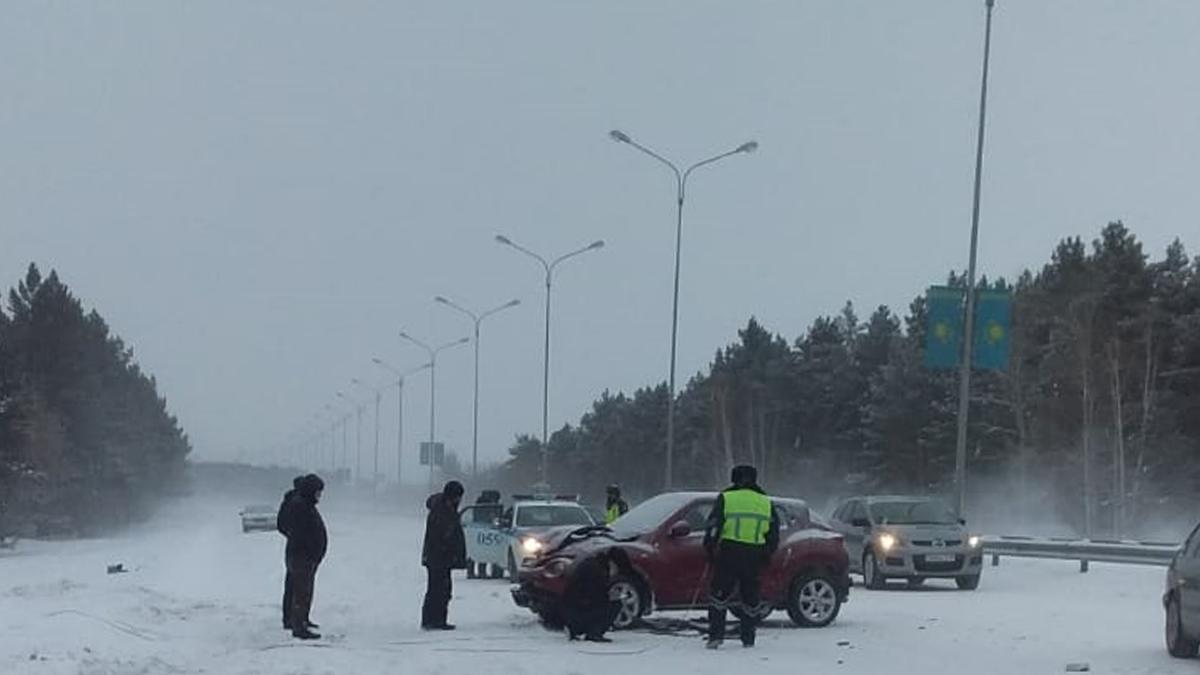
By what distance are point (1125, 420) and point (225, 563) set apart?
37.5 metres

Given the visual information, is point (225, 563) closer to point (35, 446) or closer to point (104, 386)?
point (35, 446)

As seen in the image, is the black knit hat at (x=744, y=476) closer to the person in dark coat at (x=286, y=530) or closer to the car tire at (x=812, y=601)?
the car tire at (x=812, y=601)

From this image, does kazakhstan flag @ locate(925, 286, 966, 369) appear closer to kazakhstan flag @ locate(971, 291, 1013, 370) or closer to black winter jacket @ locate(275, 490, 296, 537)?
kazakhstan flag @ locate(971, 291, 1013, 370)

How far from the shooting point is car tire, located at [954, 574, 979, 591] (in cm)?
3003

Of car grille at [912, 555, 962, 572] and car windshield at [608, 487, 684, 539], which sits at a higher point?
car windshield at [608, 487, 684, 539]

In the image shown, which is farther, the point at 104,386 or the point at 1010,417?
the point at 104,386

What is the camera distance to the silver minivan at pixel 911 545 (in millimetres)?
29500

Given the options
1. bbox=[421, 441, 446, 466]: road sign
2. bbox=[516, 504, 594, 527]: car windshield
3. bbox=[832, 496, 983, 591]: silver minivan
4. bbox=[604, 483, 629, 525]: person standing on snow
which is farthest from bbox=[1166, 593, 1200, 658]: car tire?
bbox=[421, 441, 446, 466]: road sign

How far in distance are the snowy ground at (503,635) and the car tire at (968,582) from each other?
1.02 feet

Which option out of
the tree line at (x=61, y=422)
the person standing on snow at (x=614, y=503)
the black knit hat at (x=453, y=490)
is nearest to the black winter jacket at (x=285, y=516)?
the black knit hat at (x=453, y=490)

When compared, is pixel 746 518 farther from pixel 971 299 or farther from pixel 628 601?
pixel 971 299

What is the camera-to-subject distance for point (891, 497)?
104ft

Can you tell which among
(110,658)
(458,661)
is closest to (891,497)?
(458,661)

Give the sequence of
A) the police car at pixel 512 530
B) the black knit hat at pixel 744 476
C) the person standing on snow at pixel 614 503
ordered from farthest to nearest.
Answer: the person standing on snow at pixel 614 503
the police car at pixel 512 530
the black knit hat at pixel 744 476
